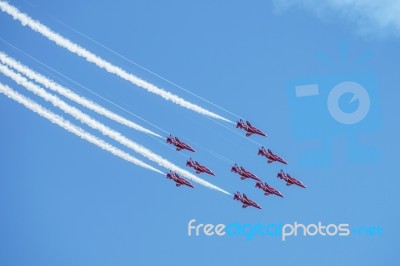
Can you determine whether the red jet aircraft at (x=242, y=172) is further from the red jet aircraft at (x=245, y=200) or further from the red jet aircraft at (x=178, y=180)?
the red jet aircraft at (x=178, y=180)

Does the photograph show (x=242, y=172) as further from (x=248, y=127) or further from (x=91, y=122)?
(x=91, y=122)

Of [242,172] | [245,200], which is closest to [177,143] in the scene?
[242,172]

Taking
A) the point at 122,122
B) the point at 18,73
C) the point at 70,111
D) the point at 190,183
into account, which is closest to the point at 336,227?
the point at 190,183

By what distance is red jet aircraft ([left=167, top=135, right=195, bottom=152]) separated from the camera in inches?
1035

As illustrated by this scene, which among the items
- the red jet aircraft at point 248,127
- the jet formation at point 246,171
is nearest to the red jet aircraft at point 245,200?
the jet formation at point 246,171

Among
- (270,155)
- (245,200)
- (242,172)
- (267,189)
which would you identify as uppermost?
(270,155)

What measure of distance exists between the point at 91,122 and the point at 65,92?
4.12 ft

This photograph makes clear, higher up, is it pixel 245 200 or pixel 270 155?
pixel 270 155

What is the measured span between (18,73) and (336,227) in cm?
1095

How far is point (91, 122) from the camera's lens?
26.2 meters

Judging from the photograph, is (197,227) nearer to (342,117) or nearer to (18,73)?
(342,117)

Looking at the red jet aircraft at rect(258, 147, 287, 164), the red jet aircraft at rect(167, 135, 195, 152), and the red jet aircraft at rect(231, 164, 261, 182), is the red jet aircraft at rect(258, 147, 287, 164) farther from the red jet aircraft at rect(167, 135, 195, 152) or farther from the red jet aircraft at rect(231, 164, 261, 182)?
the red jet aircraft at rect(167, 135, 195, 152)

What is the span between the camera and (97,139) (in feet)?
86.9

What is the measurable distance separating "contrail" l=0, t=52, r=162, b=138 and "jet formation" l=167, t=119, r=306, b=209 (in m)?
1.07
